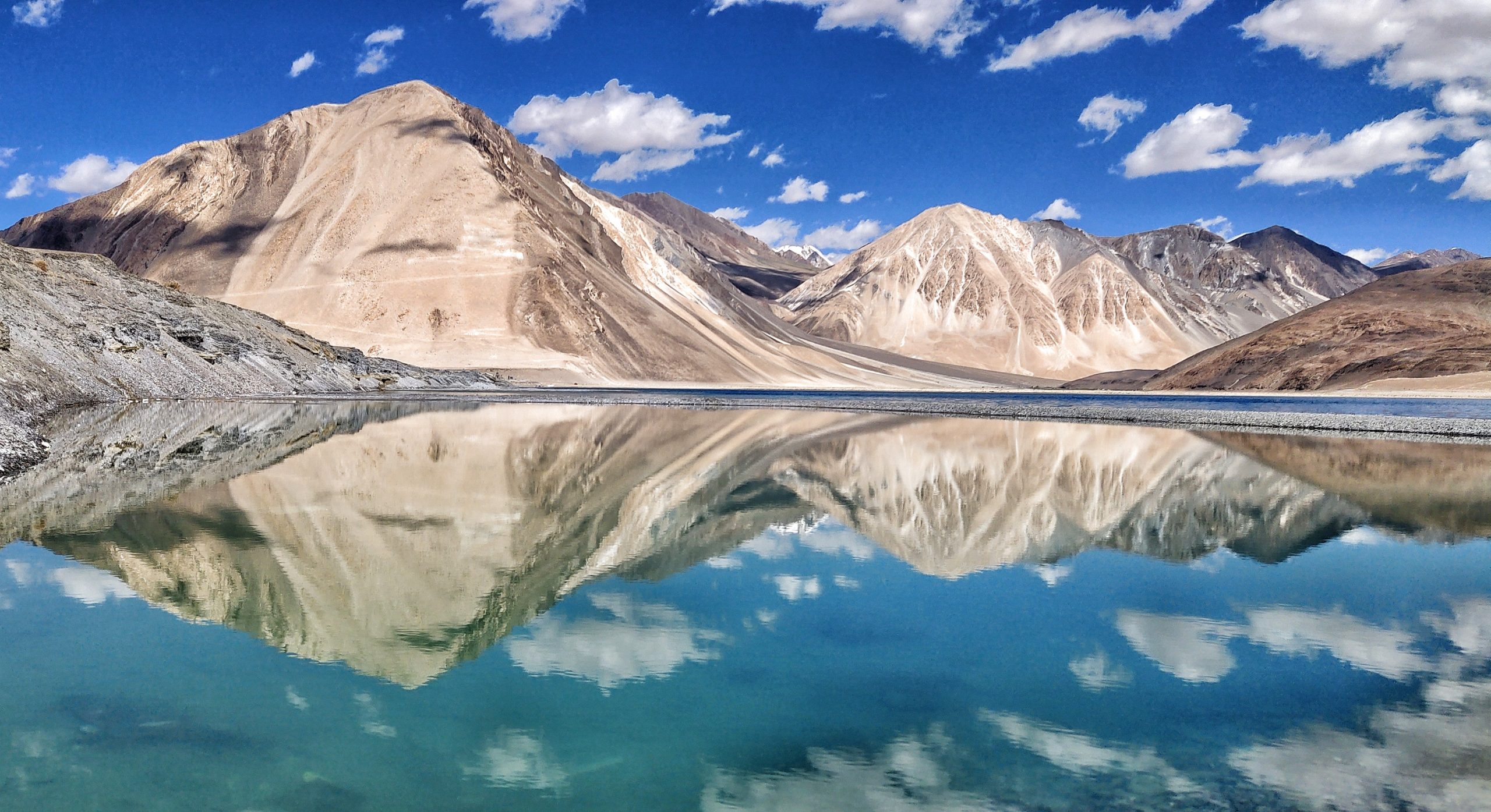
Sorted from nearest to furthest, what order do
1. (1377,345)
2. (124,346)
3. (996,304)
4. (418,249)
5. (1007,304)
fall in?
(124,346) → (1377,345) → (418,249) → (996,304) → (1007,304)

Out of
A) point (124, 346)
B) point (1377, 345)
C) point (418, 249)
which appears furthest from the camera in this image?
point (418, 249)

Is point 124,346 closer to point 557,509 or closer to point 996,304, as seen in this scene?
point 557,509

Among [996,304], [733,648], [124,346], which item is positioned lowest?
[733,648]

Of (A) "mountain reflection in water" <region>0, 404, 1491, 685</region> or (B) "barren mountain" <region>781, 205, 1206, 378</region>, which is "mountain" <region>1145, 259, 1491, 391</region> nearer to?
(B) "barren mountain" <region>781, 205, 1206, 378</region>

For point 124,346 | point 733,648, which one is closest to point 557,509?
point 733,648

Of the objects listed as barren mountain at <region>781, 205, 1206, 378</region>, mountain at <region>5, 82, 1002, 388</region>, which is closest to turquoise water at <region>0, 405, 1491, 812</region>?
mountain at <region>5, 82, 1002, 388</region>

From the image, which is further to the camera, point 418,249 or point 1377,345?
point 418,249

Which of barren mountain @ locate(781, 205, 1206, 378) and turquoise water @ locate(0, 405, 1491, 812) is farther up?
barren mountain @ locate(781, 205, 1206, 378)

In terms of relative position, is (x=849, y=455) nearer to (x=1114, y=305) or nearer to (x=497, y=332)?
(x=497, y=332)
